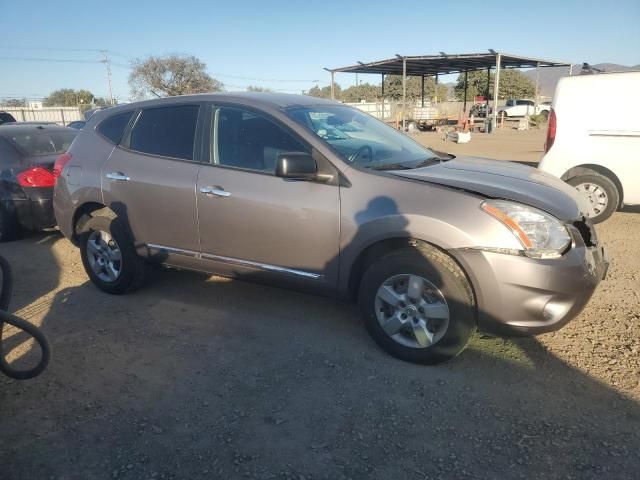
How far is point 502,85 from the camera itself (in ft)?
204

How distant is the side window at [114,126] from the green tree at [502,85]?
5633 cm

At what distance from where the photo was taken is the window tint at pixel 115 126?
4484 millimetres

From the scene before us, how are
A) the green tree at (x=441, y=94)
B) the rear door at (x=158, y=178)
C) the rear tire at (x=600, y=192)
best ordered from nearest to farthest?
1. the rear door at (x=158, y=178)
2. the rear tire at (x=600, y=192)
3. the green tree at (x=441, y=94)

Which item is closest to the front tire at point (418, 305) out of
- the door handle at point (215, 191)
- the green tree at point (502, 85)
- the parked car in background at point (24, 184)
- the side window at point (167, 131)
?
the door handle at point (215, 191)

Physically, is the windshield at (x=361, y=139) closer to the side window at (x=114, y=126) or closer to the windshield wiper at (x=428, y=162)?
the windshield wiper at (x=428, y=162)

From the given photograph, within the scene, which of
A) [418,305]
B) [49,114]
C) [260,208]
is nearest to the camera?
[418,305]

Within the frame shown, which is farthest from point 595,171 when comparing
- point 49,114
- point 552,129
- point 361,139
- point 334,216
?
point 49,114

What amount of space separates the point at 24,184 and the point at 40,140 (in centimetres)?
84

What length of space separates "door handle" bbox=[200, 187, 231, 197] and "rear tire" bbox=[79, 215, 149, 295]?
102cm

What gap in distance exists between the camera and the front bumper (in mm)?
2902

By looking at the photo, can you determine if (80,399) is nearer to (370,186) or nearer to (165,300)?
(165,300)

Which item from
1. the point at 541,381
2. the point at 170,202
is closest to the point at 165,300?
the point at 170,202

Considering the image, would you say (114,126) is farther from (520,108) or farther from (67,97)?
(67,97)

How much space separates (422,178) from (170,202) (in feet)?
6.68
